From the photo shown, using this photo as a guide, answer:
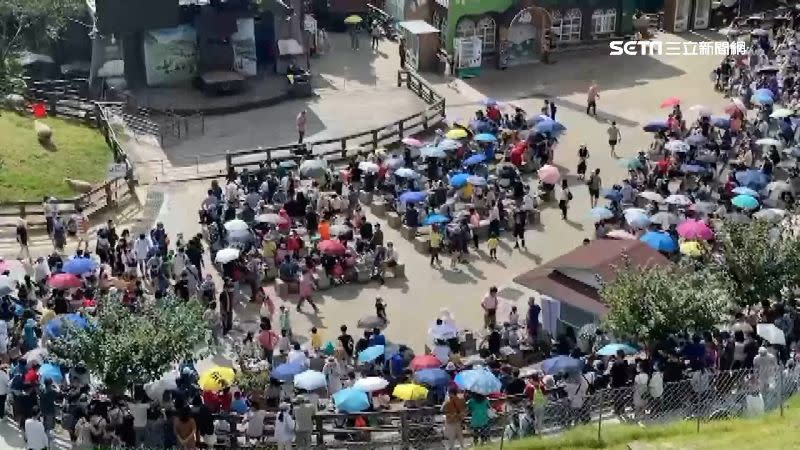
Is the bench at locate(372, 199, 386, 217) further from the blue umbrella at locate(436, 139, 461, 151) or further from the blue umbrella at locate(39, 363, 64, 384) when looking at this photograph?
the blue umbrella at locate(39, 363, 64, 384)

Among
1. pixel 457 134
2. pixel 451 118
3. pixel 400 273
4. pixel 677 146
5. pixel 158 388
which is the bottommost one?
pixel 400 273

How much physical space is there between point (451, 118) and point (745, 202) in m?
14.9

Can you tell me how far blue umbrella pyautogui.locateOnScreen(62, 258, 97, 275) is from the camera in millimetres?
28688

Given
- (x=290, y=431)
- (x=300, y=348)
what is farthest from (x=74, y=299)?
(x=290, y=431)

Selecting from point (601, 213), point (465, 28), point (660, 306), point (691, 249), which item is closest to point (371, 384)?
point (660, 306)

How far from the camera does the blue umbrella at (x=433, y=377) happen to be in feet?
77.5

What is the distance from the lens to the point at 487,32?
169ft

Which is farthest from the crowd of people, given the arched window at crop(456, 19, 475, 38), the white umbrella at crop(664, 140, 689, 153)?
the arched window at crop(456, 19, 475, 38)

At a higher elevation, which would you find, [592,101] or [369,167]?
[369,167]

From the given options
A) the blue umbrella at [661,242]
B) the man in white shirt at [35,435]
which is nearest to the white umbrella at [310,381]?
the man in white shirt at [35,435]

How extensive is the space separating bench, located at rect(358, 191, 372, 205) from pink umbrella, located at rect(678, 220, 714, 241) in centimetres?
976

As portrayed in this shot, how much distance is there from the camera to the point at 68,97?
45.8 meters

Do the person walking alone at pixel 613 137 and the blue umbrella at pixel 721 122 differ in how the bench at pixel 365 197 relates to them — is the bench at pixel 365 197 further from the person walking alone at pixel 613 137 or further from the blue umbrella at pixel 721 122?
the blue umbrella at pixel 721 122

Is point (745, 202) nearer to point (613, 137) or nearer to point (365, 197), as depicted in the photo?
point (613, 137)
